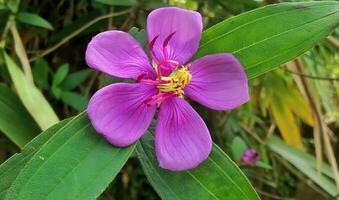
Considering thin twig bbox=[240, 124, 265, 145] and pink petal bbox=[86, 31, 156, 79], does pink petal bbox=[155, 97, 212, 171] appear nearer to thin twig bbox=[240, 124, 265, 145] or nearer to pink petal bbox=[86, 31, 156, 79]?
pink petal bbox=[86, 31, 156, 79]

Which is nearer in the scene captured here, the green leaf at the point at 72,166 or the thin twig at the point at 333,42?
the green leaf at the point at 72,166

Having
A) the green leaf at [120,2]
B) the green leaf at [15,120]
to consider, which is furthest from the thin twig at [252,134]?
the green leaf at [15,120]

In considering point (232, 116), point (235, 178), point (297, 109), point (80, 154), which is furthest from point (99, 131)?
point (297, 109)

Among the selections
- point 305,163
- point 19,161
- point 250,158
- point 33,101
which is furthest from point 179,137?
point 305,163

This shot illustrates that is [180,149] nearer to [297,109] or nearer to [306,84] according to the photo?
[306,84]

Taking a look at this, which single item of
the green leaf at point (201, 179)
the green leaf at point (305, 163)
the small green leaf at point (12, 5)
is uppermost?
the small green leaf at point (12, 5)

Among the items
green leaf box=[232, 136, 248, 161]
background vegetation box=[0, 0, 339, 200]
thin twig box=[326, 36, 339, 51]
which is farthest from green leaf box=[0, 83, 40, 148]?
thin twig box=[326, 36, 339, 51]

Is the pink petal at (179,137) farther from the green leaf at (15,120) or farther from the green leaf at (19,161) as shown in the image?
the green leaf at (15,120)
